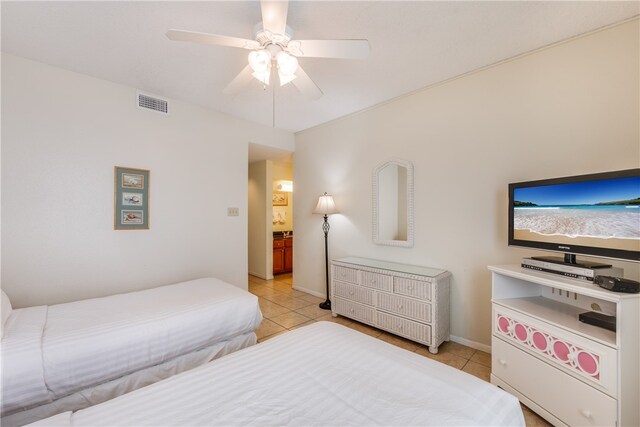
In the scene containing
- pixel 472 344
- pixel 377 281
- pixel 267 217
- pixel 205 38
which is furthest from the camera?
pixel 267 217

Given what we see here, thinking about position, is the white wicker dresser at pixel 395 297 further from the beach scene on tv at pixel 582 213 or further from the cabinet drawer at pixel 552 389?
the beach scene on tv at pixel 582 213

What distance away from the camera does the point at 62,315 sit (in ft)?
6.39

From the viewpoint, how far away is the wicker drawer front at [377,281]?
285 centimetres

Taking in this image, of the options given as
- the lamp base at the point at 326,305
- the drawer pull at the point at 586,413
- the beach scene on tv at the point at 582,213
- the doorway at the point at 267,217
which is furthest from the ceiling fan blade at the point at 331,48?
the lamp base at the point at 326,305

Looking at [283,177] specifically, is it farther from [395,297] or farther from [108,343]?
[108,343]

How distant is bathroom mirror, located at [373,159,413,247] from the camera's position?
121 inches

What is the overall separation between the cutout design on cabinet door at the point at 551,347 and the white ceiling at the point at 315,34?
2185mm

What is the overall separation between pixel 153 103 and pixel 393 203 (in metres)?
3.08

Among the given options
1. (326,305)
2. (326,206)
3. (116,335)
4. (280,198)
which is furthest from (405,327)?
(280,198)

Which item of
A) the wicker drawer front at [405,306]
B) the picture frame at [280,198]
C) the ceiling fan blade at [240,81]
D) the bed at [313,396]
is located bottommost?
the wicker drawer front at [405,306]

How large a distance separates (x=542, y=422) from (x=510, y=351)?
411mm

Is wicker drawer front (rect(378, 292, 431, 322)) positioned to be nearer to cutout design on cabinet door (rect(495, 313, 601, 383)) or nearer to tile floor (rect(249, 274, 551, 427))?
tile floor (rect(249, 274, 551, 427))

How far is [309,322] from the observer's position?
3.22 meters

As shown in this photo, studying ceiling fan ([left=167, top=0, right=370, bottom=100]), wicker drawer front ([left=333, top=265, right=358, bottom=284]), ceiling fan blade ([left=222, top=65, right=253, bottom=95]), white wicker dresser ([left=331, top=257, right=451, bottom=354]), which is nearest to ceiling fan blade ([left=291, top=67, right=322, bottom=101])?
ceiling fan ([left=167, top=0, right=370, bottom=100])
